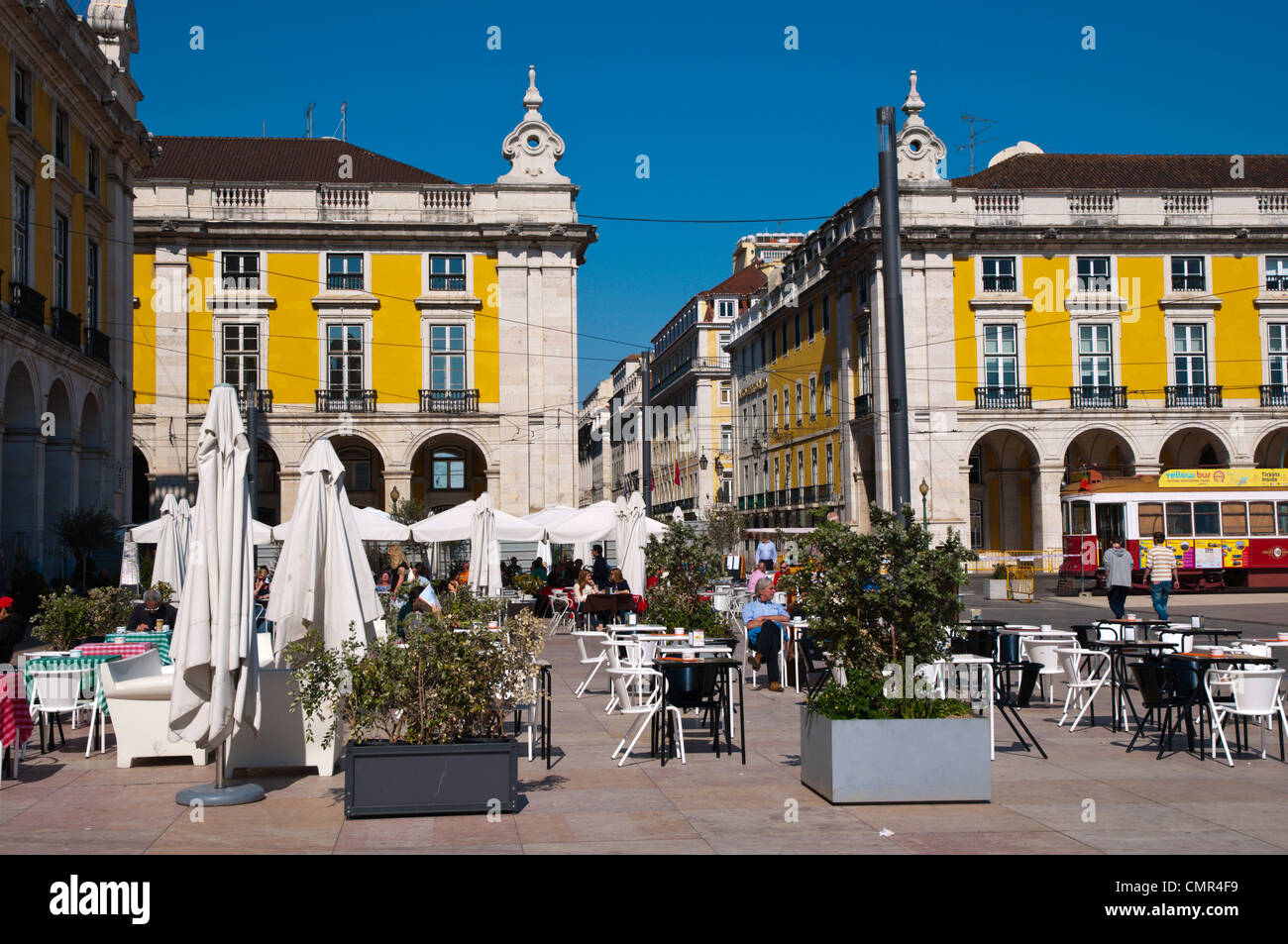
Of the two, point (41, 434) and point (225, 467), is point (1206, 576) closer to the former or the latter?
point (41, 434)

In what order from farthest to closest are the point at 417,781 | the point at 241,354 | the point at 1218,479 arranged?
the point at 241,354 → the point at 1218,479 → the point at 417,781

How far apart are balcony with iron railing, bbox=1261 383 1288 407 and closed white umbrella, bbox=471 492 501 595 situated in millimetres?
34396

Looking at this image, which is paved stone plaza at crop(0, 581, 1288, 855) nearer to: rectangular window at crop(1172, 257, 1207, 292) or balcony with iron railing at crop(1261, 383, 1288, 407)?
rectangular window at crop(1172, 257, 1207, 292)

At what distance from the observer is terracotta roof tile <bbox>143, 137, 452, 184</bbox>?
161ft

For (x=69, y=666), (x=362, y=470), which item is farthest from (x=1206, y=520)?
(x=69, y=666)

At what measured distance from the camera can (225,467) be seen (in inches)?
351

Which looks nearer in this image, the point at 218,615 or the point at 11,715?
the point at 218,615

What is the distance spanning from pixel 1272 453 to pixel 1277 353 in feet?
13.4

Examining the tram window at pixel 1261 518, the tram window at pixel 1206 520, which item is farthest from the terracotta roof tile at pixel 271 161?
the tram window at pixel 1261 518

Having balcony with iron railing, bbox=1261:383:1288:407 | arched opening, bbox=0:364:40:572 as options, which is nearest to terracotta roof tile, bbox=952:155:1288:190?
balcony with iron railing, bbox=1261:383:1288:407

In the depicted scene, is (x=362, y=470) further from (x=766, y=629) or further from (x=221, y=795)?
(x=221, y=795)

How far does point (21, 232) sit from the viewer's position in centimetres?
→ 2692

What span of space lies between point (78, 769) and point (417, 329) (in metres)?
35.1
